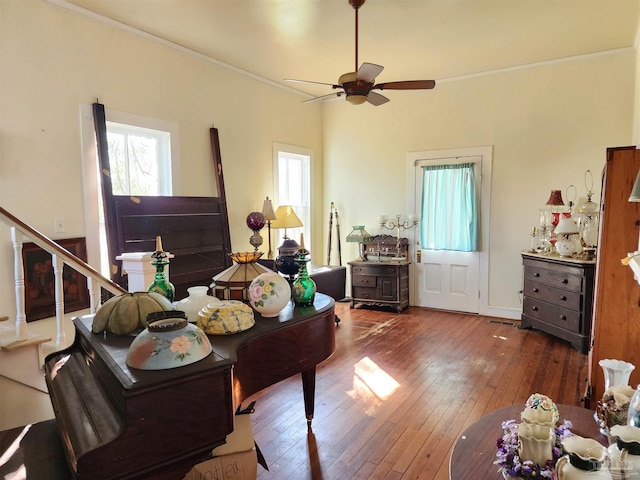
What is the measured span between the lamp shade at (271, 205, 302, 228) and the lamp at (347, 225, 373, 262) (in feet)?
3.28

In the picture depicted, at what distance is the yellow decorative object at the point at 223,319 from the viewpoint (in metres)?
1.55

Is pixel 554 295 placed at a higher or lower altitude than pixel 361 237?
lower

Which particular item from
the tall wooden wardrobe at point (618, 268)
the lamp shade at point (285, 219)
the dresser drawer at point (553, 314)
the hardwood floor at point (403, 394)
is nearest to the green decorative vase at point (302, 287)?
the hardwood floor at point (403, 394)

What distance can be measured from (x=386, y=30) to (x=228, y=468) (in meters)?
3.65

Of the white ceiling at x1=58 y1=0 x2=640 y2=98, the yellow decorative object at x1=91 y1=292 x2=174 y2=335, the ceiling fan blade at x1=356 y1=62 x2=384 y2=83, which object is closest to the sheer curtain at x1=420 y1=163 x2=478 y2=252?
the white ceiling at x1=58 y1=0 x2=640 y2=98

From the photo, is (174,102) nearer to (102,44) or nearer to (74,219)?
(102,44)

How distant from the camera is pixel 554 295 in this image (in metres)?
4.15

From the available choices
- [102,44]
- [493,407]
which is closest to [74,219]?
[102,44]

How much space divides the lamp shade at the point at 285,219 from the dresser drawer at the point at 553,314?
2.84 m

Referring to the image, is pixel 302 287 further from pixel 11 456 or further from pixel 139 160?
pixel 139 160

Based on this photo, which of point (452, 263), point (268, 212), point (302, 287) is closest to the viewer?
point (302, 287)

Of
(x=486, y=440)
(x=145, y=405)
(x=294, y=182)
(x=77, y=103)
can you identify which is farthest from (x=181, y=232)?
(x=486, y=440)

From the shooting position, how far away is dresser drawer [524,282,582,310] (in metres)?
3.88

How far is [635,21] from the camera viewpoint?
358 cm
